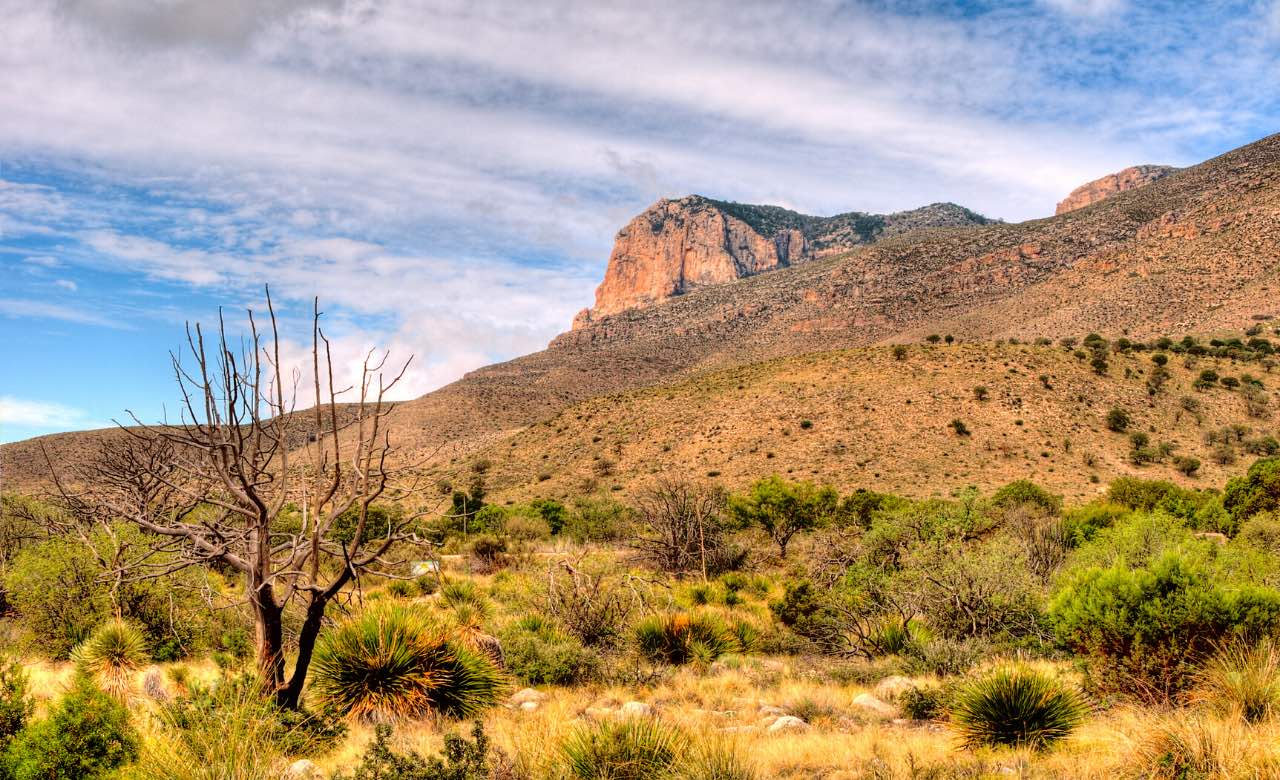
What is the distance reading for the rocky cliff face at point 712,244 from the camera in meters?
172

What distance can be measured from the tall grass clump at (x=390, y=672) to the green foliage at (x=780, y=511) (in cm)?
2133

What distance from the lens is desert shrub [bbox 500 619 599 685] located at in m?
10.2

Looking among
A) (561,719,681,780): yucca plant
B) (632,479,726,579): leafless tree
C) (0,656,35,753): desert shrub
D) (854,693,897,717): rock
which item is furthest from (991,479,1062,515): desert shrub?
(0,656,35,753): desert shrub

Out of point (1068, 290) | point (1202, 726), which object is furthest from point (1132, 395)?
point (1202, 726)

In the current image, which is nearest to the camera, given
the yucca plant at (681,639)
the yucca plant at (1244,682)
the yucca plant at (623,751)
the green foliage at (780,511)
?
the yucca plant at (623,751)

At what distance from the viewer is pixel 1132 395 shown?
46.7 m

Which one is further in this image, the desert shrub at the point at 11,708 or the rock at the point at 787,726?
the rock at the point at 787,726

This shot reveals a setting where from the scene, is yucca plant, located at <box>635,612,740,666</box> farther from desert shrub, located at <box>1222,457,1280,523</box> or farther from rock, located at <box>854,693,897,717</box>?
desert shrub, located at <box>1222,457,1280,523</box>

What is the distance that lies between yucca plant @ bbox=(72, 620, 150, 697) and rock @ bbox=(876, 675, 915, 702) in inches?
396

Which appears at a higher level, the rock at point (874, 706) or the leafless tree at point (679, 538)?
the leafless tree at point (679, 538)

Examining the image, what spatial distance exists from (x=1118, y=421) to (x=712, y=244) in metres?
144

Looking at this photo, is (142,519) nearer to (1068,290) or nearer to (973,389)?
(973,389)

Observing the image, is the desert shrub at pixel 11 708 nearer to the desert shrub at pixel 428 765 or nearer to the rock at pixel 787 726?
the desert shrub at pixel 428 765

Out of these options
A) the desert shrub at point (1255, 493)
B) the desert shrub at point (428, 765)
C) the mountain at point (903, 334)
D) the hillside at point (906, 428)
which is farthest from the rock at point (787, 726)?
the mountain at point (903, 334)
